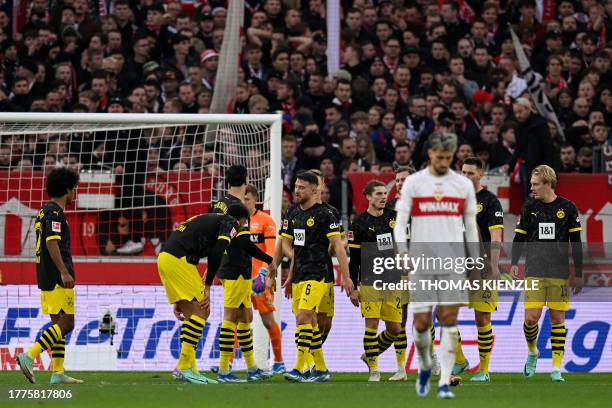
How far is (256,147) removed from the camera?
17.1 m

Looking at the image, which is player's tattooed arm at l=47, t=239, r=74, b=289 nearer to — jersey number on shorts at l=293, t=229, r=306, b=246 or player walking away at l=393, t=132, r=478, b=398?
jersey number on shorts at l=293, t=229, r=306, b=246

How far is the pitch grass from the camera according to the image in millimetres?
10594

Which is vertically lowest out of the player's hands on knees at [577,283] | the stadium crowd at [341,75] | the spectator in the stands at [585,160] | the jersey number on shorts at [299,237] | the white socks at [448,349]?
the white socks at [448,349]

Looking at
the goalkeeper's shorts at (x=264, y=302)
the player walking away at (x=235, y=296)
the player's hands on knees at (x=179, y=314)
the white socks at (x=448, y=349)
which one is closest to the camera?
the white socks at (x=448, y=349)

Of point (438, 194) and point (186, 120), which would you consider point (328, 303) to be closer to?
point (186, 120)

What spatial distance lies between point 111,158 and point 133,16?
18.9ft

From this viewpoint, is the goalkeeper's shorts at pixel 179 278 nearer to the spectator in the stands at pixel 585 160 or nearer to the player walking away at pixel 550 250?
the player walking away at pixel 550 250

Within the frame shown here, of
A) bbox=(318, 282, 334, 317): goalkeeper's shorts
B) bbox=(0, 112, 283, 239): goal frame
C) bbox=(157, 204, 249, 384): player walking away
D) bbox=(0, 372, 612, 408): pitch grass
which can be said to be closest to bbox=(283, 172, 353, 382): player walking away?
bbox=(318, 282, 334, 317): goalkeeper's shorts

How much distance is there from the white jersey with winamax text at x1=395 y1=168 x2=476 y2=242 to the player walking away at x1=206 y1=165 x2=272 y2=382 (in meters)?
3.47

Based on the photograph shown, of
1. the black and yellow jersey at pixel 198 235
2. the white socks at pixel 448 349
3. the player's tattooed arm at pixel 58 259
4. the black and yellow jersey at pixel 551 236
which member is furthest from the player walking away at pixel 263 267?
the white socks at pixel 448 349

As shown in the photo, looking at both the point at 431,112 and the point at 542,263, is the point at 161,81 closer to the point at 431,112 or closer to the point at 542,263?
the point at 431,112

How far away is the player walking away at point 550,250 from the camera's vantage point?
554 inches

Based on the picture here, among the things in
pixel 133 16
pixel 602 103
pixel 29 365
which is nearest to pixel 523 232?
pixel 29 365

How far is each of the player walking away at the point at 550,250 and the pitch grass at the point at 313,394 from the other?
2.61 feet
